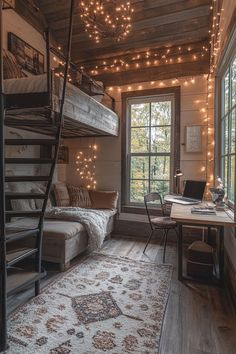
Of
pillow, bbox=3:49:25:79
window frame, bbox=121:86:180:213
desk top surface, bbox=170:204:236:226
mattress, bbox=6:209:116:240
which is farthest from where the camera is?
window frame, bbox=121:86:180:213

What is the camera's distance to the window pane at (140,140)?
4.23 metres

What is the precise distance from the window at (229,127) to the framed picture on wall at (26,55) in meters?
2.87

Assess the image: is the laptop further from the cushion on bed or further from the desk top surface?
the cushion on bed

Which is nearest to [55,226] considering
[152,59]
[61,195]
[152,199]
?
[61,195]

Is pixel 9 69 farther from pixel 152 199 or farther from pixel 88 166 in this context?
pixel 152 199

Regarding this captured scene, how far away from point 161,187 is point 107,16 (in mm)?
2697

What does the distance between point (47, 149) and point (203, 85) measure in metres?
2.81

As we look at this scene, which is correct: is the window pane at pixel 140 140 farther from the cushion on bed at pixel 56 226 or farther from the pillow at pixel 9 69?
the pillow at pixel 9 69

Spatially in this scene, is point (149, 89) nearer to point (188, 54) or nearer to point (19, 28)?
point (188, 54)

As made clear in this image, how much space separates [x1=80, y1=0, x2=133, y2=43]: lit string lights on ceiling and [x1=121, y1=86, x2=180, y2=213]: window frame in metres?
1.11

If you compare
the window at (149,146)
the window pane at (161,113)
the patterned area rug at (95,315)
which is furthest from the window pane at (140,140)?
the patterned area rug at (95,315)

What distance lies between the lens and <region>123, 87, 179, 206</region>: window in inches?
160

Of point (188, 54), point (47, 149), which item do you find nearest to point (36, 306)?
point (47, 149)

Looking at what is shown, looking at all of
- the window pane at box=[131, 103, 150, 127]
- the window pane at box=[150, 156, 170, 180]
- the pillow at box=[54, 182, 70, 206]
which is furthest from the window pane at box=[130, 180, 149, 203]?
the pillow at box=[54, 182, 70, 206]
